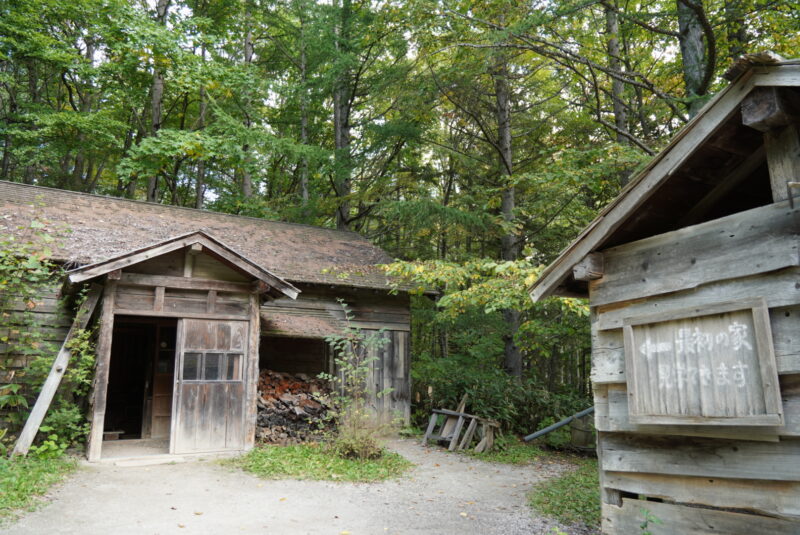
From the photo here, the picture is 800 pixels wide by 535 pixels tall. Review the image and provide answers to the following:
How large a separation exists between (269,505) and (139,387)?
31.4 feet

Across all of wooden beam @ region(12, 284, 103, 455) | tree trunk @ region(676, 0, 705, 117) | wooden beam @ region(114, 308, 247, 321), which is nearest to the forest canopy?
tree trunk @ region(676, 0, 705, 117)

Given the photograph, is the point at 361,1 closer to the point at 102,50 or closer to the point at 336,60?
the point at 336,60

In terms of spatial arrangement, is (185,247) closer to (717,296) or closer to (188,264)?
(188,264)

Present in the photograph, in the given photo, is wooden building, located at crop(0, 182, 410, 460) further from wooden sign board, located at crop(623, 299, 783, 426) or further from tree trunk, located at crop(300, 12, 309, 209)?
wooden sign board, located at crop(623, 299, 783, 426)

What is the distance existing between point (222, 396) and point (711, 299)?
8246mm

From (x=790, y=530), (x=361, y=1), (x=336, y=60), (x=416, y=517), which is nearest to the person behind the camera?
(x=790, y=530)

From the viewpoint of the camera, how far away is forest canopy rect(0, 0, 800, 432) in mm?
11336

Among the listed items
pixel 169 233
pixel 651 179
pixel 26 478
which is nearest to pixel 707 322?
pixel 651 179

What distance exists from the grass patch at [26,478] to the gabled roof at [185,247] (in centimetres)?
276

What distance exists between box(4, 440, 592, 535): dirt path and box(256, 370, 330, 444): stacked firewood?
1.89 metres

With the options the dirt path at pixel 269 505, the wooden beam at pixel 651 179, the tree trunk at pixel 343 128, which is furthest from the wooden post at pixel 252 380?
the tree trunk at pixel 343 128

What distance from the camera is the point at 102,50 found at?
64.9 ft

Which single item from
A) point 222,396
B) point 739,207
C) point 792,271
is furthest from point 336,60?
point 792,271

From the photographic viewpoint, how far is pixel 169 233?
1266cm
